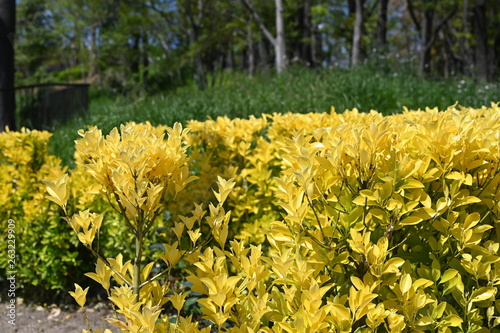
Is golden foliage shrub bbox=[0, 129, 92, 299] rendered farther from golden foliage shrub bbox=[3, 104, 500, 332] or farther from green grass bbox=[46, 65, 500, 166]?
golden foliage shrub bbox=[3, 104, 500, 332]

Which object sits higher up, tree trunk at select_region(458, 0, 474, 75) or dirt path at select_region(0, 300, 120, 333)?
tree trunk at select_region(458, 0, 474, 75)

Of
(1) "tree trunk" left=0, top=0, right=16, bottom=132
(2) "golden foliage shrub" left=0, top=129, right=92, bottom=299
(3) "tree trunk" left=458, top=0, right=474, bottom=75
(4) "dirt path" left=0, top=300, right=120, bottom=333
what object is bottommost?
(4) "dirt path" left=0, top=300, right=120, bottom=333

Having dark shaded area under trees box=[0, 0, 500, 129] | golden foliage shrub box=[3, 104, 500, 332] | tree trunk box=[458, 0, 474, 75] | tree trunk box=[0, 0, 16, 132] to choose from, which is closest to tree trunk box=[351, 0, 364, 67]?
dark shaded area under trees box=[0, 0, 500, 129]

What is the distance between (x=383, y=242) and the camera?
1.28 meters

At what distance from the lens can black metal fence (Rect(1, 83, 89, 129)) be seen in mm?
9758

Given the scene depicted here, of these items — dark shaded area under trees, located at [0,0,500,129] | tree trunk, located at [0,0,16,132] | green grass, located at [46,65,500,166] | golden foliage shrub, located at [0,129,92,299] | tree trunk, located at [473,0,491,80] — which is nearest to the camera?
golden foliage shrub, located at [0,129,92,299]

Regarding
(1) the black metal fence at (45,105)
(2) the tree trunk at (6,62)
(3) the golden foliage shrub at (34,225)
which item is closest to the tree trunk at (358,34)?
(1) the black metal fence at (45,105)

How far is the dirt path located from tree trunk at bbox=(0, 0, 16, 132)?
4307 millimetres

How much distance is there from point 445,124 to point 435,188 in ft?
0.80

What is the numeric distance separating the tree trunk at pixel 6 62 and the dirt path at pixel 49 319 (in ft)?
14.1

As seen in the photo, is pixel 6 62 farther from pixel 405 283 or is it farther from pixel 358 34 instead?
pixel 358 34

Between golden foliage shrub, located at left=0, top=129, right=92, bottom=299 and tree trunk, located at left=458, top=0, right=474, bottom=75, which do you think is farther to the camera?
tree trunk, located at left=458, top=0, right=474, bottom=75

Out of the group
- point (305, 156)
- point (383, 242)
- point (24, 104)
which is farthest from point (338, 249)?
point (24, 104)

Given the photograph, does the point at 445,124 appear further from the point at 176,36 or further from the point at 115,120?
the point at 176,36
